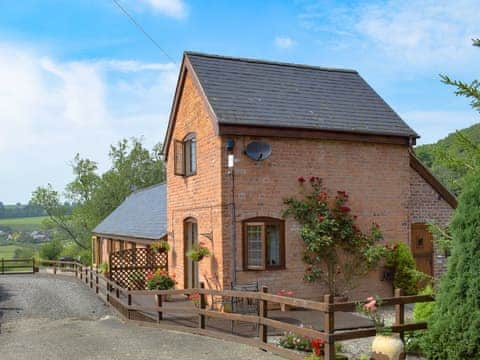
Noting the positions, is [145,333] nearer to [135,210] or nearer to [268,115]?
[268,115]

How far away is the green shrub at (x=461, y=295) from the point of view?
271 inches

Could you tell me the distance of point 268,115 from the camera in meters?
14.1

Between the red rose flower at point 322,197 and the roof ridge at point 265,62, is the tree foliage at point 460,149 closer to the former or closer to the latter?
the red rose flower at point 322,197

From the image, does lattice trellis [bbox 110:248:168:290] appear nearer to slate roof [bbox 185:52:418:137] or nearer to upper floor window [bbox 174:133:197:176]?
upper floor window [bbox 174:133:197:176]

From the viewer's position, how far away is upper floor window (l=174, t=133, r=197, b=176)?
1584 cm

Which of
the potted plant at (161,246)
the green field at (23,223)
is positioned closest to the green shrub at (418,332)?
the potted plant at (161,246)

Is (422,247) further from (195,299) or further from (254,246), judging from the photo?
(195,299)

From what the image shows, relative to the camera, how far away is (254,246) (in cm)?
1359

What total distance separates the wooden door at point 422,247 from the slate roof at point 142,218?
8.28m

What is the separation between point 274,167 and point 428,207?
18.1ft

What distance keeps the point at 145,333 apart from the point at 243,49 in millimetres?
11212

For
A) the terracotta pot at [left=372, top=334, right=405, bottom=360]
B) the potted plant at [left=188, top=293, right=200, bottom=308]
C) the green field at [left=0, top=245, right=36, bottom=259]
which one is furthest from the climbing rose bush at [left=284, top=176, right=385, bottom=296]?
the green field at [left=0, top=245, right=36, bottom=259]

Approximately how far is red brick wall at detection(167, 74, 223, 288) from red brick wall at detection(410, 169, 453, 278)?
615 centimetres

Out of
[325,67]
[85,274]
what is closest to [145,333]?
[325,67]
